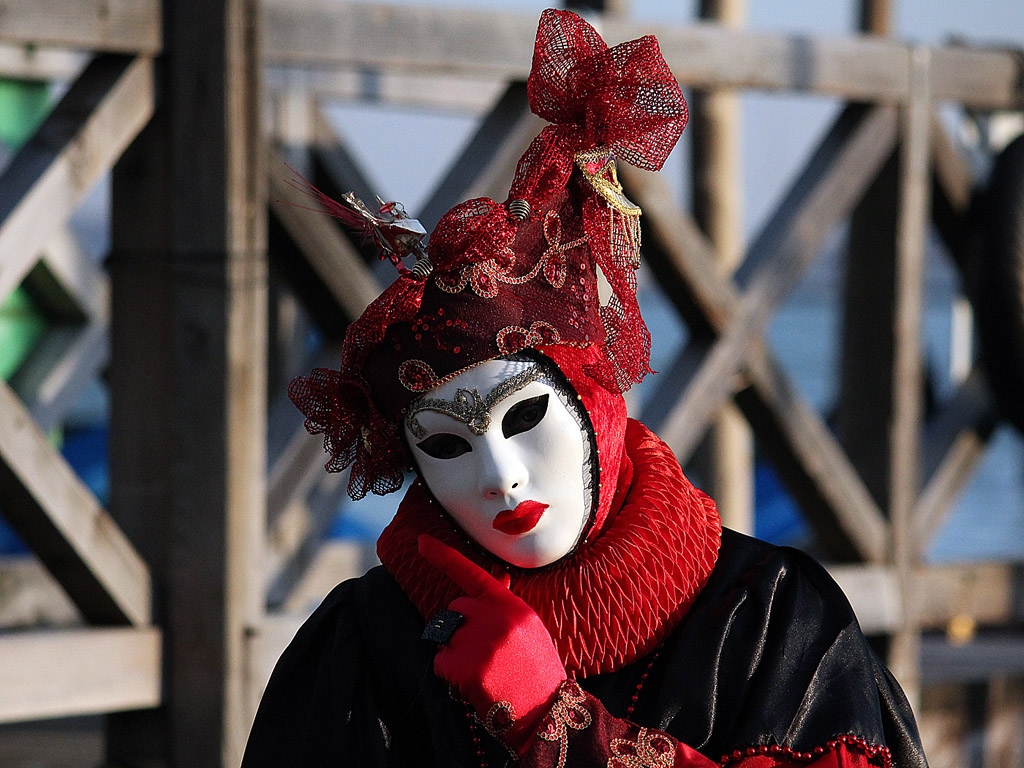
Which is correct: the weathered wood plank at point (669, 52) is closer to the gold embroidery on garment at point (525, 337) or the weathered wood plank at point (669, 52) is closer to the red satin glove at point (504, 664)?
the gold embroidery on garment at point (525, 337)

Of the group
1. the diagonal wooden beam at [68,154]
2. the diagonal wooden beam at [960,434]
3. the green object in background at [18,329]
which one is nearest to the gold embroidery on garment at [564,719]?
the diagonal wooden beam at [68,154]

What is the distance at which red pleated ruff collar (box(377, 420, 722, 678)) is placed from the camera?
1802mm

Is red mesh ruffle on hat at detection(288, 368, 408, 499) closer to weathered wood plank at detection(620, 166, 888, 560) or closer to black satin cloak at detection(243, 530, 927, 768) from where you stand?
black satin cloak at detection(243, 530, 927, 768)

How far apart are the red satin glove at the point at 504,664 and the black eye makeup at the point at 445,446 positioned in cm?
19

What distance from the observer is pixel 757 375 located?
11.9 feet

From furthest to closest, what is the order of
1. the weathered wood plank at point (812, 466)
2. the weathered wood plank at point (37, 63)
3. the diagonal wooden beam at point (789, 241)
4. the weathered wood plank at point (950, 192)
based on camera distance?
the weathered wood plank at point (37, 63), the weathered wood plank at point (950, 192), the weathered wood plank at point (812, 466), the diagonal wooden beam at point (789, 241)

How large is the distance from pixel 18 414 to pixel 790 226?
198 centimetres

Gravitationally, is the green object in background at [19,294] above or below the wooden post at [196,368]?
below

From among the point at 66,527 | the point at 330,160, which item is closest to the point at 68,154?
the point at 66,527

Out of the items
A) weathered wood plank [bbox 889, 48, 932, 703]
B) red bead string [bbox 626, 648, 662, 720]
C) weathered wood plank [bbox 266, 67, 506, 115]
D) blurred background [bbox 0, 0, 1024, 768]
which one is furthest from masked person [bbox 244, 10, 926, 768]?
weathered wood plank [bbox 266, 67, 506, 115]

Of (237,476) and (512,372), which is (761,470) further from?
(512,372)

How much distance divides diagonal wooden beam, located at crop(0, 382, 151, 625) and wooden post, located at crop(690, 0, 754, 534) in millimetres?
2377

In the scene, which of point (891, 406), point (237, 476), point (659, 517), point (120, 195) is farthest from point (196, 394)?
point (891, 406)

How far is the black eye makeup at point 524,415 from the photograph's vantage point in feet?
5.96
